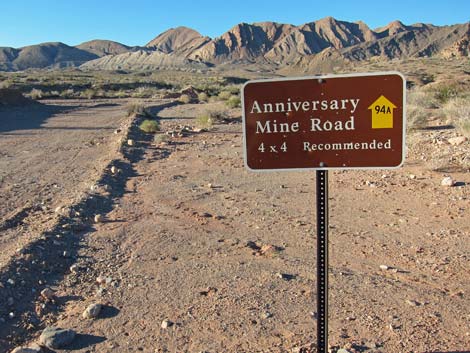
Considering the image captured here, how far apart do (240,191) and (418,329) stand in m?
5.33

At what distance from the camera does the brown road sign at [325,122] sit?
3031 millimetres

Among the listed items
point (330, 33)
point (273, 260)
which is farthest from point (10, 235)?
point (330, 33)

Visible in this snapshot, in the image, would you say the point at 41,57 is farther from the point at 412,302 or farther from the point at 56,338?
the point at 412,302

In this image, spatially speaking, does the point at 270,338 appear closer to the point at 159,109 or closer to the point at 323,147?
the point at 323,147

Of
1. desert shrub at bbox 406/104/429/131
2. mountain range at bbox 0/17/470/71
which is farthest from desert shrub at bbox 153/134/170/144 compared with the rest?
mountain range at bbox 0/17/470/71

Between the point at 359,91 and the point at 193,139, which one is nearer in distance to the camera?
the point at 359,91

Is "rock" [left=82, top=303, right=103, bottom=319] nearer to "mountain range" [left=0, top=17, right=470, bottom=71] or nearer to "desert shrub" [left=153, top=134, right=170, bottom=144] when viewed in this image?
"desert shrub" [left=153, top=134, right=170, bottom=144]

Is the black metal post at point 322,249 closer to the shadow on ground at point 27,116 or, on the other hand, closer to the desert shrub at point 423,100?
the desert shrub at point 423,100

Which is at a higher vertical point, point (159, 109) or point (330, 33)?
point (330, 33)

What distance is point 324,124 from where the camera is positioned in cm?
312

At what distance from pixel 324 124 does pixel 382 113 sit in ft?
1.16

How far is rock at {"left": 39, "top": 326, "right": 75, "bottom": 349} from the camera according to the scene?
4277 mm

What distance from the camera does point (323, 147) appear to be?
3154 mm

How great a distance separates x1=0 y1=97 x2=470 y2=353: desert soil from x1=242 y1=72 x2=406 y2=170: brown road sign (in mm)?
1781
